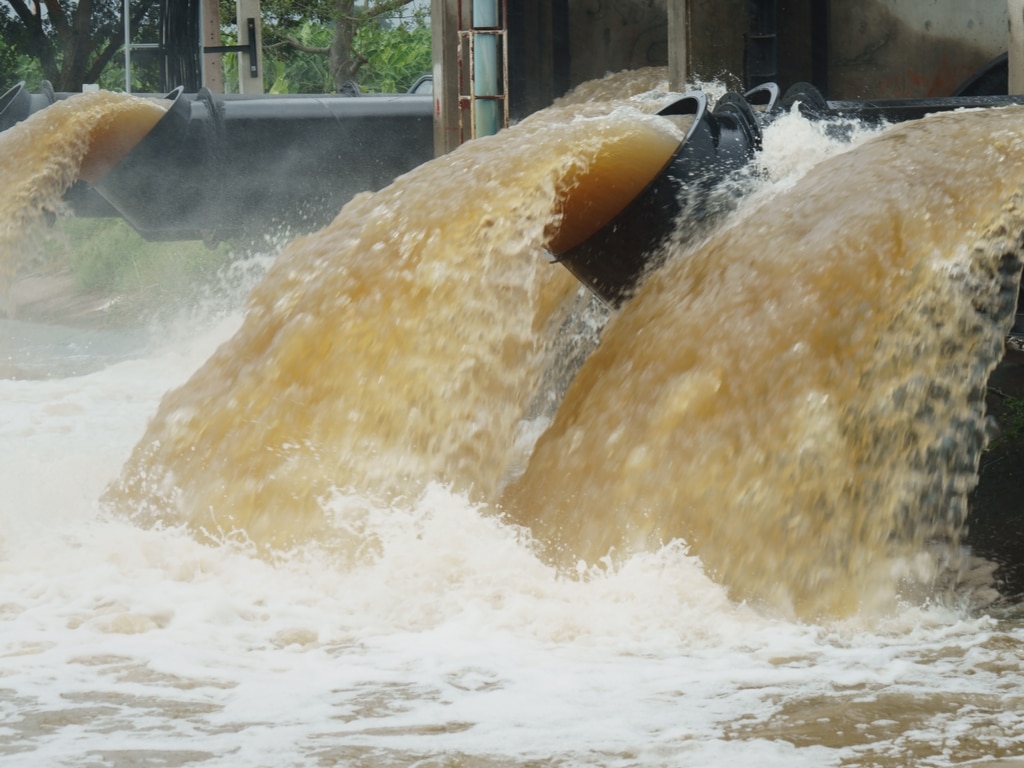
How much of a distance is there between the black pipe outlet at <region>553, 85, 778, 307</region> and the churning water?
0.41 feet

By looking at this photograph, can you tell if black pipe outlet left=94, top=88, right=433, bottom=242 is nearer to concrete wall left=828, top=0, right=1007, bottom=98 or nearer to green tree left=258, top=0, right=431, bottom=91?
concrete wall left=828, top=0, right=1007, bottom=98

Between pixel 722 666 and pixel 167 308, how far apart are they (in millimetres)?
10776

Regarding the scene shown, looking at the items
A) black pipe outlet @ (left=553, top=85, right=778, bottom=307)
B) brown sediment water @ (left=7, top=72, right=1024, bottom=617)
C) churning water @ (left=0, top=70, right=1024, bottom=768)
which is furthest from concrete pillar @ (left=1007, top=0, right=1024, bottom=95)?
black pipe outlet @ (left=553, top=85, right=778, bottom=307)

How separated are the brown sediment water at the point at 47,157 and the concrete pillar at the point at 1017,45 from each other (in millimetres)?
5174

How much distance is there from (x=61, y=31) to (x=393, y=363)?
1889 centimetres

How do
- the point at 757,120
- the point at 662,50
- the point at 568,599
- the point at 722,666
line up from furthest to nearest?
the point at 662,50 → the point at 757,120 → the point at 568,599 → the point at 722,666

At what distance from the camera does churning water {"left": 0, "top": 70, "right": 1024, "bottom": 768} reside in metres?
3.22

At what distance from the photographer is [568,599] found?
13.4 feet

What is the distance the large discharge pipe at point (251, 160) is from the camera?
31.8ft

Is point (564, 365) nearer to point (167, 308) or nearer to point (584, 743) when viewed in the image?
point (584, 743)

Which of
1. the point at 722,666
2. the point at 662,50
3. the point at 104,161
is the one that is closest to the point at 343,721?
the point at 722,666

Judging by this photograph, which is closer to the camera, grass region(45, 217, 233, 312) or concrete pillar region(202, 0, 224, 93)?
concrete pillar region(202, 0, 224, 93)

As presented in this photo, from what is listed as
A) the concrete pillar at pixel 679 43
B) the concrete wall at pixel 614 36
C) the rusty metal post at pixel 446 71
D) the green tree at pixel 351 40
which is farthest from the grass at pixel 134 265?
the green tree at pixel 351 40

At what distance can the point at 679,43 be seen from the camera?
29.2 ft
